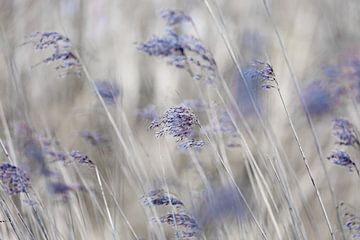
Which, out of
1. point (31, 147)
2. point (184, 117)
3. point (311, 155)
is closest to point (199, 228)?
point (184, 117)

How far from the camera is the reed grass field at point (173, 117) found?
1482mm

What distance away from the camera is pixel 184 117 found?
1.19 m

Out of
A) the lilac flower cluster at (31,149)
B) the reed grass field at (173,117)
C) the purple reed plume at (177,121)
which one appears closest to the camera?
the purple reed plume at (177,121)

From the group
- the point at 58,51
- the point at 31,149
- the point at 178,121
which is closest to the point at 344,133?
the point at 178,121

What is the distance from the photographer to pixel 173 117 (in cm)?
119

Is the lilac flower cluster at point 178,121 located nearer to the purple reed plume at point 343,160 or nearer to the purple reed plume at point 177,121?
the purple reed plume at point 177,121

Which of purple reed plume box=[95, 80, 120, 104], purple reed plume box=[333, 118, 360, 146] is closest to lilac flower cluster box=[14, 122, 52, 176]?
purple reed plume box=[95, 80, 120, 104]

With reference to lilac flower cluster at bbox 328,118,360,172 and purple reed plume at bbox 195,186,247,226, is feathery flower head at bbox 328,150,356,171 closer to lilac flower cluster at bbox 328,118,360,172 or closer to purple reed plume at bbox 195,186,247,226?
lilac flower cluster at bbox 328,118,360,172

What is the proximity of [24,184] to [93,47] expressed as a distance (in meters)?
1.59

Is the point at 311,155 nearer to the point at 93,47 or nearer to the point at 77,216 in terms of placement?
the point at 93,47

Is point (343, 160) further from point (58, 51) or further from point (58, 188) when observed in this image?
point (58, 188)

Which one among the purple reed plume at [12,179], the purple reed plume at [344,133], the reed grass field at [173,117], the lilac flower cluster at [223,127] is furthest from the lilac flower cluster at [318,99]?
the purple reed plume at [12,179]

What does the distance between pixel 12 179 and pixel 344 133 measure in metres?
0.58

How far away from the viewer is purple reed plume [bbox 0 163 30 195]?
1.34 meters
